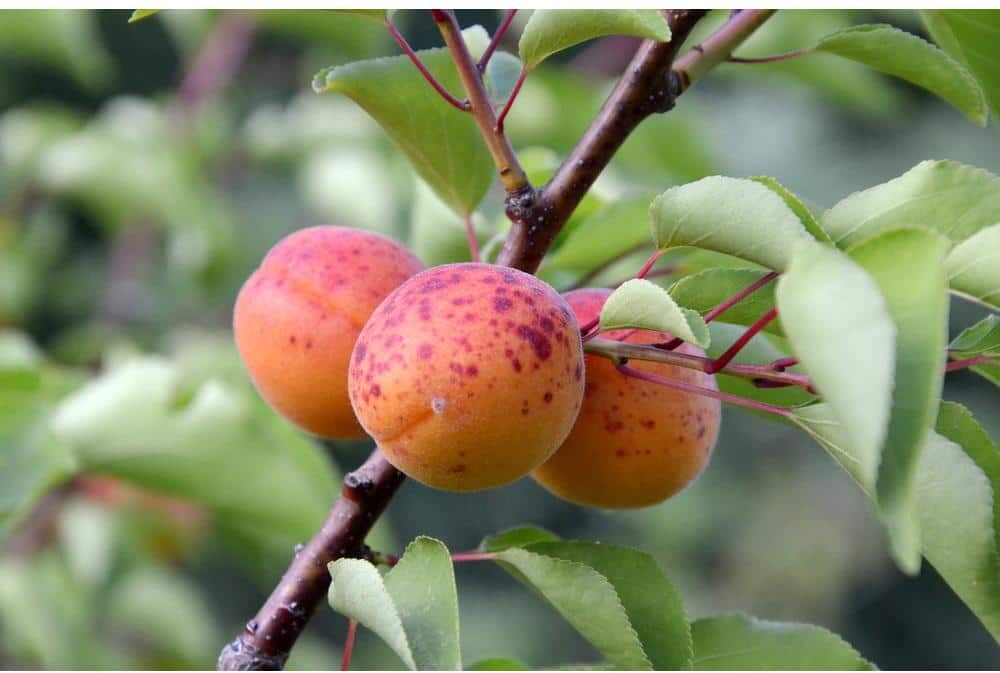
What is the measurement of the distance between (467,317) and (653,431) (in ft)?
0.55

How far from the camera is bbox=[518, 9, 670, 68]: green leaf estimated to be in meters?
0.57

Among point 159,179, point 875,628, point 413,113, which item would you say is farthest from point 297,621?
point 875,628

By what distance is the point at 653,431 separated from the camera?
0.68m

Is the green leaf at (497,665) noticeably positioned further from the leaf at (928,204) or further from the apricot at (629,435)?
the leaf at (928,204)

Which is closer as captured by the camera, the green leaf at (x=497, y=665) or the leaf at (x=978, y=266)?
the leaf at (x=978, y=266)

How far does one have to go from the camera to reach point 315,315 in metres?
0.71

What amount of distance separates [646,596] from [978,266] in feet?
0.88

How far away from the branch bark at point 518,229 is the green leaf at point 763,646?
224 mm

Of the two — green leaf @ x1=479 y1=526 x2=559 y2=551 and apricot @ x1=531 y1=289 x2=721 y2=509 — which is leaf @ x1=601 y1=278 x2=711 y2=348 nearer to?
apricot @ x1=531 y1=289 x2=721 y2=509

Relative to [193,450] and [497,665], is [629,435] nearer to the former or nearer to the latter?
[497,665]

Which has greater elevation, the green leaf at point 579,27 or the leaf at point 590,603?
the green leaf at point 579,27

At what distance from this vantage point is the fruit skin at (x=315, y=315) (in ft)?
2.31

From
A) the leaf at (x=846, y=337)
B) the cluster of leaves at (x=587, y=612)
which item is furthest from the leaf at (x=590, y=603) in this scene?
the leaf at (x=846, y=337)

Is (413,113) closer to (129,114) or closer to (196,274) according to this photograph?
(196,274)
